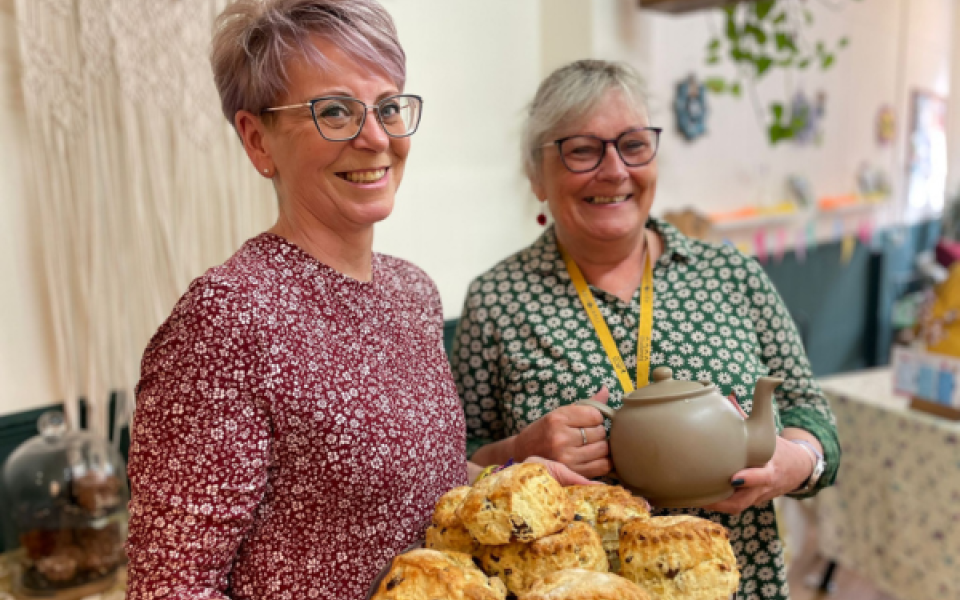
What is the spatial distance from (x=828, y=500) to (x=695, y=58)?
201 cm

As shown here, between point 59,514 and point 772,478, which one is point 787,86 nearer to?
point 772,478

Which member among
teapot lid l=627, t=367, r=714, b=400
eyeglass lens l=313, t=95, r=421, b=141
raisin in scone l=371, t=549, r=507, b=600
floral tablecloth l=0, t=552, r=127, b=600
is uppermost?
eyeglass lens l=313, t=95, r=421, b=141

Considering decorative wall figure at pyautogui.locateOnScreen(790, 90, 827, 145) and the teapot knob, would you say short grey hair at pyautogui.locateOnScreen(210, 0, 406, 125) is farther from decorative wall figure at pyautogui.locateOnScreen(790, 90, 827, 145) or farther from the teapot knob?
decorative wall figure at pyautogui.locateOnScreen(790, 90, 827, 145)

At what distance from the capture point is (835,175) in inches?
192

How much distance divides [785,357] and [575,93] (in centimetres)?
59

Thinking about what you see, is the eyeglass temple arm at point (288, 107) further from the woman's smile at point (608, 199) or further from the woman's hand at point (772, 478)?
the woman's hand at point (772, 478)

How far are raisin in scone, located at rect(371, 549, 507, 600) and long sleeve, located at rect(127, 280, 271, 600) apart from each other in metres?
0.20

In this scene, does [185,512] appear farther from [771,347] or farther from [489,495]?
[771,347]

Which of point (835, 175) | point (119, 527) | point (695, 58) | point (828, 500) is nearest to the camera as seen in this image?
point (119, 527)

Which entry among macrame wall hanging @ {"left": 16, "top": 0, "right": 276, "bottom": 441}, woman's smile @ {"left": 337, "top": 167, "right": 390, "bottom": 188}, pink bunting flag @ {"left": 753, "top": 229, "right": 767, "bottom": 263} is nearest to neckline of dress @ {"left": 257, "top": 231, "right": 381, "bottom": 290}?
woman's smile @ {"left": 337, "top": 167, "right": 390, "bottom": 188}

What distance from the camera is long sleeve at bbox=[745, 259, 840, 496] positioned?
1338mm

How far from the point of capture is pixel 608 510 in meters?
0.89

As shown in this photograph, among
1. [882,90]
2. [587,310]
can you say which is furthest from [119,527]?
[882,90]

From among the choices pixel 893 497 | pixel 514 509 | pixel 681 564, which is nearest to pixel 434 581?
pixel 514 509
